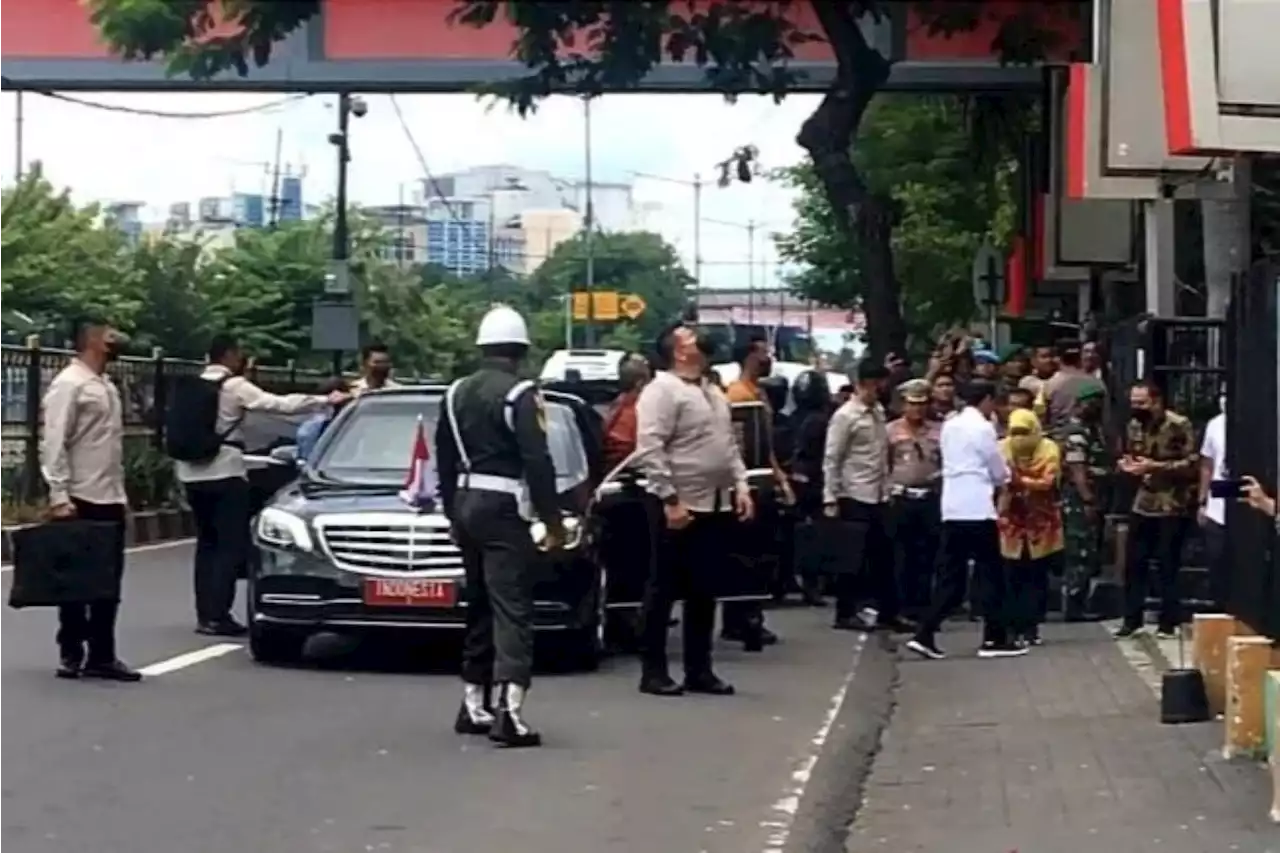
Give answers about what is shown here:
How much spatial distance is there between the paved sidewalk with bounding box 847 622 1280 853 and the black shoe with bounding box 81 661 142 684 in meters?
3.72

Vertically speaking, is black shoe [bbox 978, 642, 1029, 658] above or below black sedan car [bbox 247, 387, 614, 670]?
below

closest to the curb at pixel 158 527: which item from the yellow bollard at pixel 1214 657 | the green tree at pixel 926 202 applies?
the green tree at pixel 926 202

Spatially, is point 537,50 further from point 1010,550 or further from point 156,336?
point 156,336

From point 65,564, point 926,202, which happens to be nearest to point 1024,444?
point 65,564

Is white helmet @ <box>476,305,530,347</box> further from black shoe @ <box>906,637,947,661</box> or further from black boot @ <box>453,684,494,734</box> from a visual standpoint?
black shoe @ <box>906,637,947,661</box>

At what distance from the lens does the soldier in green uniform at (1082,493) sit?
18.0 m

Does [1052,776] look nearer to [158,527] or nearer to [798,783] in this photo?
[798,783]

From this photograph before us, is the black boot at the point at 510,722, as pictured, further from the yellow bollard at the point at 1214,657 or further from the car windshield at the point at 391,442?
the car windshield at the point at 391,442

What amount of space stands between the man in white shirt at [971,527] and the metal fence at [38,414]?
7.02 meters

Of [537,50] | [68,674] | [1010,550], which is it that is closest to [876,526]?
[1010,550]

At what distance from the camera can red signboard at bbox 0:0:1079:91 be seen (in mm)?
21400

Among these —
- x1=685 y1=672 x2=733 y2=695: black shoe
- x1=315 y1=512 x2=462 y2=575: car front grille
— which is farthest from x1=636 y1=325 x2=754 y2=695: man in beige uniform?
x1=315 y1=512 x2=462 y2=575: car front grille

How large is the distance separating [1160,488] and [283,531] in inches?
210

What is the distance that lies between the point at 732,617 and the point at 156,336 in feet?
100
